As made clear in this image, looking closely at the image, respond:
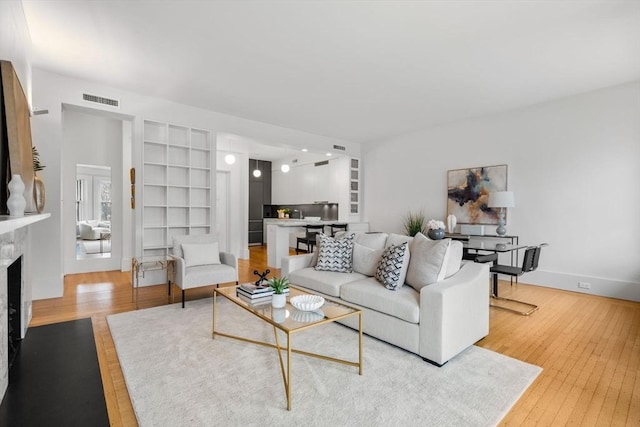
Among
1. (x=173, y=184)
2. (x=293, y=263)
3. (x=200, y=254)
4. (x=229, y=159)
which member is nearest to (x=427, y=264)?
(x=293, y=263)

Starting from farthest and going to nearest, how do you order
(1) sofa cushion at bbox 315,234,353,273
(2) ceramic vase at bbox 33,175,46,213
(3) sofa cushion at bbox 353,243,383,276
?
1. (1) sofa cushion at bbox 315,234,353,273
2. (3) sofa cushion at bbox 353,243,383,276
3. (2) ceramic vase at bbox 33,175,46,213

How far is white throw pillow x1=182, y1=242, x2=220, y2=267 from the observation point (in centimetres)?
388

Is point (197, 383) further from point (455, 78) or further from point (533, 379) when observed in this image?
point (455, 78)

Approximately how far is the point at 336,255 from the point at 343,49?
218cm

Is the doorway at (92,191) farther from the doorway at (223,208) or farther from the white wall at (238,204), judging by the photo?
the white wall at (238,204)

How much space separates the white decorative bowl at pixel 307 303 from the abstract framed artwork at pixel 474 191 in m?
4.12

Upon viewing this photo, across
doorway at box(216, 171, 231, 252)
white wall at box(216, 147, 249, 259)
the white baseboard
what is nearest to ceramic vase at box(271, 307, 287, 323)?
the white baseboard

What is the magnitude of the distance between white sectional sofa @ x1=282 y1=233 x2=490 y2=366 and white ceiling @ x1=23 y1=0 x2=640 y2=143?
1966 millimetres

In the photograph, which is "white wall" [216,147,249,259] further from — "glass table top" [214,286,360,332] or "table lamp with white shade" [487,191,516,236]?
"table lamp with white shade" [487,191,516,236]

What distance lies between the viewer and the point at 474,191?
5.39 m

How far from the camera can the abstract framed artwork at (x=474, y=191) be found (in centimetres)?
512

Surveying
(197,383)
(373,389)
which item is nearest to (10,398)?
(197,383)

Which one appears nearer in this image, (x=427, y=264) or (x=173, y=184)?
(x=427, y=264)

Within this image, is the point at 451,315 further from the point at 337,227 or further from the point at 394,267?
the point at 337,227
